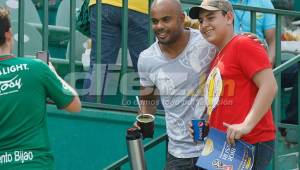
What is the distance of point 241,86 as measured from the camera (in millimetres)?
6133

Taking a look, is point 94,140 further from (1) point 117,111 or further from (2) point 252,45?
(2) point 252,45

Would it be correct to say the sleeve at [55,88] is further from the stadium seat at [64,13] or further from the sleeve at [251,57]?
the stadium seat at [64,13]

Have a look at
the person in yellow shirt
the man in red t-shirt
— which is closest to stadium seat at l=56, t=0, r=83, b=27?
the person in yellow shirt

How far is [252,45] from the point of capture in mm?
6152

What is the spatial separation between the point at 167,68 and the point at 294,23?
3.50 m

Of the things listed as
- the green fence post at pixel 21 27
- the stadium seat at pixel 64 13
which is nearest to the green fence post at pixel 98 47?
the green fence post at pixel 21 27

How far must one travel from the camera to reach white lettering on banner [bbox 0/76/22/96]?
226 inches

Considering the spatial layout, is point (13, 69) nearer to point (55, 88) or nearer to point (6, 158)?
point (55, 88)

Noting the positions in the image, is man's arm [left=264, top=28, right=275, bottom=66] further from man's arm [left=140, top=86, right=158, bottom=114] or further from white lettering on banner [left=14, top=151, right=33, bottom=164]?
white lettering on banner [left=14, top=151, right=33, bottom=164]

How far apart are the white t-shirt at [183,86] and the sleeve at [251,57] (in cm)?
57

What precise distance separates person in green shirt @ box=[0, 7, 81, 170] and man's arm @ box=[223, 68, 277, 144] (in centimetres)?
101

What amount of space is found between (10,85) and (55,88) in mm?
264

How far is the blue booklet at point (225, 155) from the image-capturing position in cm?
605

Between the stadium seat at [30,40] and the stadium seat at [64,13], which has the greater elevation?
the stadium seat at [64,13]
